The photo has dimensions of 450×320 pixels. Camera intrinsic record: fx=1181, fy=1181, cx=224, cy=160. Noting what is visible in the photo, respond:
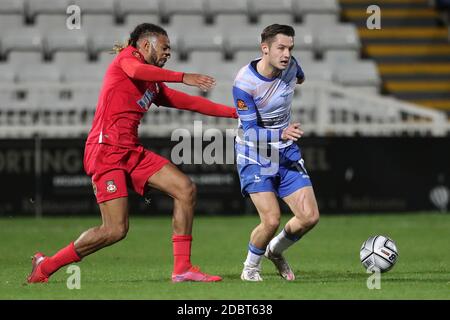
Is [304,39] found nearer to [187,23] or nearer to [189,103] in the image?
[187,23]

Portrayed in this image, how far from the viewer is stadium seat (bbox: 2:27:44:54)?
21969 millimetres

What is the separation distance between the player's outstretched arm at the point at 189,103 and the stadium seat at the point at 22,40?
1207 cm

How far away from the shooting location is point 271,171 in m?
10.4

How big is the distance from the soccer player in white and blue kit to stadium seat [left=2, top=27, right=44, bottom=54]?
12.3 metres

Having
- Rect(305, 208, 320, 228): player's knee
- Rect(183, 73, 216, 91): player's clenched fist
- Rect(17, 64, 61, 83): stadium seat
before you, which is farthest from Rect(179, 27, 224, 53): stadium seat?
Rect(183, 73, 216, 91): player's clenched fist

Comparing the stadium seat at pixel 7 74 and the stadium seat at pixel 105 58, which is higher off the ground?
the stadium seat at pixel 105 58

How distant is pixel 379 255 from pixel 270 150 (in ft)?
4.64

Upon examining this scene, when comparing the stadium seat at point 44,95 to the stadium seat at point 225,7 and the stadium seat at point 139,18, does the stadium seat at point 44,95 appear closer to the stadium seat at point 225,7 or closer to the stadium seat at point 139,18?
the stadium seat at point 139,18

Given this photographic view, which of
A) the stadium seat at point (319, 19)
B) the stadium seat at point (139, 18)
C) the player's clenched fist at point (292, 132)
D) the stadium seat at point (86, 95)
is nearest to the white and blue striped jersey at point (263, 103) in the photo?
the player's clenched fist at point (292, 132)

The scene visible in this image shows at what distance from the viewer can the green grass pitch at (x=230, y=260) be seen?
9070mm

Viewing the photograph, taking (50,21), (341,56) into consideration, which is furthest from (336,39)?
(50,21)

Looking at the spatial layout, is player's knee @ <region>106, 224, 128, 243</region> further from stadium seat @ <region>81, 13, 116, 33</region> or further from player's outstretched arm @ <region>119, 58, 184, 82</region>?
stadium seat @ <region>81, 13, 116, 33</region>

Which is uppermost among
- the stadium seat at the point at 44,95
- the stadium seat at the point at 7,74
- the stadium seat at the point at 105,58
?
the stadium seat at the point at 105,58
